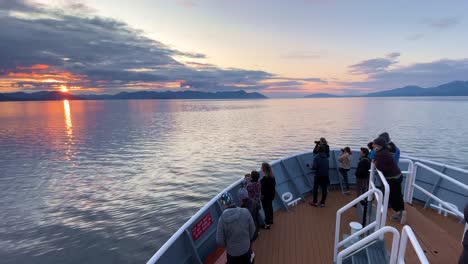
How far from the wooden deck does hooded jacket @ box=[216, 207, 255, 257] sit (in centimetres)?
192

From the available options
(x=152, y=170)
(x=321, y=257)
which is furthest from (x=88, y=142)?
(x=321, y=257)

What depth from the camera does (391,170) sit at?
619cm

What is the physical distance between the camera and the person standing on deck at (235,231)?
14.9 feet

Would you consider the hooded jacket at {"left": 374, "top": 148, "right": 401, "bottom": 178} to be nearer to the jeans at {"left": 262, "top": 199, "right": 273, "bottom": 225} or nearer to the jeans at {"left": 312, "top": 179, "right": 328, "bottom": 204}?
the jeans at {"left": 262, "top": 199, "right": 273, "bottom": 225}

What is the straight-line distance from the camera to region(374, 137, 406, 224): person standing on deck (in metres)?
6.19

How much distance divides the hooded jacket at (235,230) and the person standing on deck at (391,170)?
138 inches

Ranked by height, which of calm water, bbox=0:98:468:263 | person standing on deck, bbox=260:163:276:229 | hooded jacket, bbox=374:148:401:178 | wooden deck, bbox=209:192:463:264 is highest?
hooded jacket, bbox=374:148:401:178

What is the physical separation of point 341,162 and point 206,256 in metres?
6.75

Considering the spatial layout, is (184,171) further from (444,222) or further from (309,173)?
(444,222)

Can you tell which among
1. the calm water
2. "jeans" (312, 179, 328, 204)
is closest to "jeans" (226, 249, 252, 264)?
"jeans" (312, 179, 328, 204)

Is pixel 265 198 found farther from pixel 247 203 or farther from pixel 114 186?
pixel 114 186

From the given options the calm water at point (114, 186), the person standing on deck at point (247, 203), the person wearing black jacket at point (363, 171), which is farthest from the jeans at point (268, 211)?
the calm water at point (114, 186)

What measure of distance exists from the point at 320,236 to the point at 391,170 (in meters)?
2.72

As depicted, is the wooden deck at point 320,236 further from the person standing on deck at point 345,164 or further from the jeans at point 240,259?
the jeans at point 240,259
